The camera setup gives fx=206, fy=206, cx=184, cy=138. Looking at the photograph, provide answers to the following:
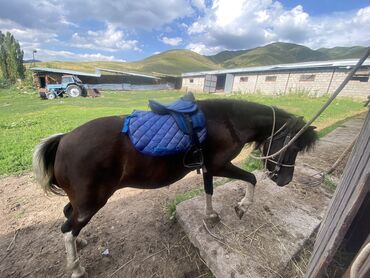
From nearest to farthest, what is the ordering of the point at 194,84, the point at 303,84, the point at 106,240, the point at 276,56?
the point at 106,240
the point at 303,84
the point at 194,84
the point at 276,56

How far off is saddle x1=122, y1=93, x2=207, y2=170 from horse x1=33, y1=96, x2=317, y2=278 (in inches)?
3.6

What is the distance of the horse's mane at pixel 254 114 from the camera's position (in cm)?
236

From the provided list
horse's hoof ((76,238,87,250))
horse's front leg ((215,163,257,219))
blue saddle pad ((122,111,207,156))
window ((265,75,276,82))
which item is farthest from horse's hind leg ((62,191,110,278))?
window ((265,75,276,82))

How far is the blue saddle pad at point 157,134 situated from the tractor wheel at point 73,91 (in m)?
21.4

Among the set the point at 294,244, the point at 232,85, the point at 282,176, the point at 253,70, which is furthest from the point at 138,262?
the point at 232,85

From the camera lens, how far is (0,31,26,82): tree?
32.6 meters

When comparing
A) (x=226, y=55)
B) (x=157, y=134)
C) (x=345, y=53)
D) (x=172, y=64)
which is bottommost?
(x=157, y=134)

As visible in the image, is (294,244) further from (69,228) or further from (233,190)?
(69,228)

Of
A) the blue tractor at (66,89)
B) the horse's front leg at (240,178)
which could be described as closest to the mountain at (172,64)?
the blue tractor at (66,89)

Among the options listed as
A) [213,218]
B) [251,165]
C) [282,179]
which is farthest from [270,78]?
[213,218]

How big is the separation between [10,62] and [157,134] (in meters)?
42.9

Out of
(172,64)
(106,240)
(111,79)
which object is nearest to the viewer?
(106,240)

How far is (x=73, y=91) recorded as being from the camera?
2041 cm

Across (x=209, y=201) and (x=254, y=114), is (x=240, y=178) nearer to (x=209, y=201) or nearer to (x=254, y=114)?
(x=209, y=201)
